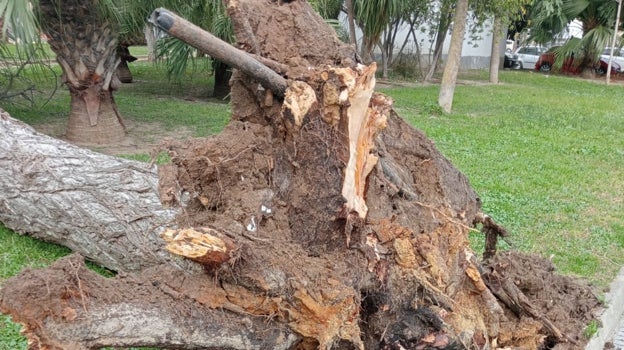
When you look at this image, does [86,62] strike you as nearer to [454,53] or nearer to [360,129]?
[360,129]

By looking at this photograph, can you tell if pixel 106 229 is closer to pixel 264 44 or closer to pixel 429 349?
pixel 264 44

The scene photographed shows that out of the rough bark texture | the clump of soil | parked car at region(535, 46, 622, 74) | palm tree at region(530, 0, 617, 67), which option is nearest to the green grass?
the clump of soil

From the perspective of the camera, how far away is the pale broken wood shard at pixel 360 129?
2808 mm

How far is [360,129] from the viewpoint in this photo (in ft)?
9.73

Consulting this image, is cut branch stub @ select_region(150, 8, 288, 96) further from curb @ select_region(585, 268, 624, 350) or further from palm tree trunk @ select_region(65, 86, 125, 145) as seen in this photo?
palm tree trunk @ select_region(65, 86, 125, 145)

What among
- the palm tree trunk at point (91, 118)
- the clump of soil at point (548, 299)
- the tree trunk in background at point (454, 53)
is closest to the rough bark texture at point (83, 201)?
the clump of soil at point (548, 299)

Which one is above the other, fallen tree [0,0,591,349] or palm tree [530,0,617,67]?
palm tree [530,0,617,67]

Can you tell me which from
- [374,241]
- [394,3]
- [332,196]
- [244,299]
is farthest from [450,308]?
[394,3]

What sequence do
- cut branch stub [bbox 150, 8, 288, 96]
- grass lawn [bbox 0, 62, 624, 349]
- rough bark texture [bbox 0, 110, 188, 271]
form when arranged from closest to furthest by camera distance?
cut branch stub [bbox 150, 8, 288, 96] < rough bark texture [bbox 0, 110, 188, 271] < grass lawn [bbox 0, 62, 624, 349]

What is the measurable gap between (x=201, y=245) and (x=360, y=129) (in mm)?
926

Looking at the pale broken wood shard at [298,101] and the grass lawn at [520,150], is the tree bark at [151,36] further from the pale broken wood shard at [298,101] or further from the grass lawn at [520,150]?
the pale broken wood shard at [298,101]

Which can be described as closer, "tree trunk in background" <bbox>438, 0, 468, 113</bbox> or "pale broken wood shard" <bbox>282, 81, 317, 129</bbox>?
"pale broken wood shard" <bbox>282, 81, 317, 129</bbox>

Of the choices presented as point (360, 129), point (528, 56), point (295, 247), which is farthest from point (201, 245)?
point (528, 56)

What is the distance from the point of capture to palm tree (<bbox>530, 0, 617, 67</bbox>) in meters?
24.4
